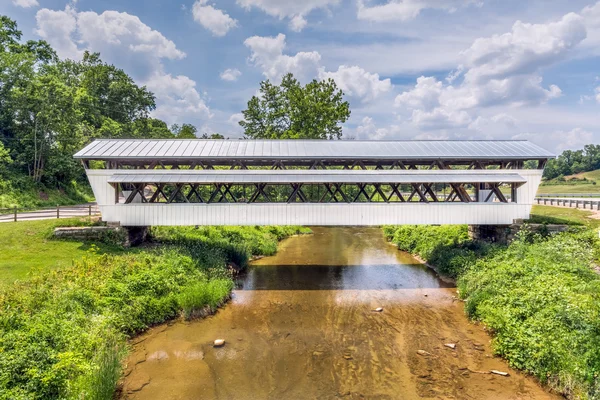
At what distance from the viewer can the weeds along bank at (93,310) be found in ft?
22.7

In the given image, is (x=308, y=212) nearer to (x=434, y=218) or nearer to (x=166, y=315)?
(x=434, y=218)

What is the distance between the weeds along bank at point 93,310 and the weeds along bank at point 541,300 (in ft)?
34.2

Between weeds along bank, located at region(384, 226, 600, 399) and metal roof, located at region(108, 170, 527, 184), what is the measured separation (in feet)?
11.9

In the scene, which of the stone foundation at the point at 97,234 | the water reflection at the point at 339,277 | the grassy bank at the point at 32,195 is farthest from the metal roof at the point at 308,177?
the grassy bank at the point at 32,195

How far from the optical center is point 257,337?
11.2 meters

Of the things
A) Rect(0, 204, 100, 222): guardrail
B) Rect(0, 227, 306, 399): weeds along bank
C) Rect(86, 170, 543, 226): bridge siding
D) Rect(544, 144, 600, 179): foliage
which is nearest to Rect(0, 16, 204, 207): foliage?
Rect(0, 204, 100, 222): guardrail

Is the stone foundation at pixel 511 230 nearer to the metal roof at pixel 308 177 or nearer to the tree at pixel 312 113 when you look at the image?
the metal roof at pixel 308 177

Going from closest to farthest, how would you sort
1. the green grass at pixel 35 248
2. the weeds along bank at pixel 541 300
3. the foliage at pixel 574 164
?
the weeds along bank at pixel 541 300, the green grass at pixel 35 248, the foliage at pixel 574 164

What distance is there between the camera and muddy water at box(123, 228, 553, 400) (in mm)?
8438

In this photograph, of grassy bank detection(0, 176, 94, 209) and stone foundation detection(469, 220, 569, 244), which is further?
grassy bank detection(0, 176, 94, 209)

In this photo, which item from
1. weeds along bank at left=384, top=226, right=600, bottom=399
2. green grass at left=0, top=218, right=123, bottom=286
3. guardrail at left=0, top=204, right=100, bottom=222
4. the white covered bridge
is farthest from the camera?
guardrail at left=0, top=204, right=100, bottom=222

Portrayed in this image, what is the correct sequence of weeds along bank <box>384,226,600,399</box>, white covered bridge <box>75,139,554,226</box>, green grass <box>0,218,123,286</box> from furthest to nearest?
white covered bridge <box>75,139,554,226</box>, green grass <box>0,218,123,286</box>, weeds along bank <box>384,226,600,399</box>

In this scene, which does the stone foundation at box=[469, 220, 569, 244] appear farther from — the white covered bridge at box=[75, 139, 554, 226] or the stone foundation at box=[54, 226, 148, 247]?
the stone foundation at box=[54, 226, 148, 247]

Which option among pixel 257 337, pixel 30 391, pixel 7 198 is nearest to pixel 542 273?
pixel 257 337
